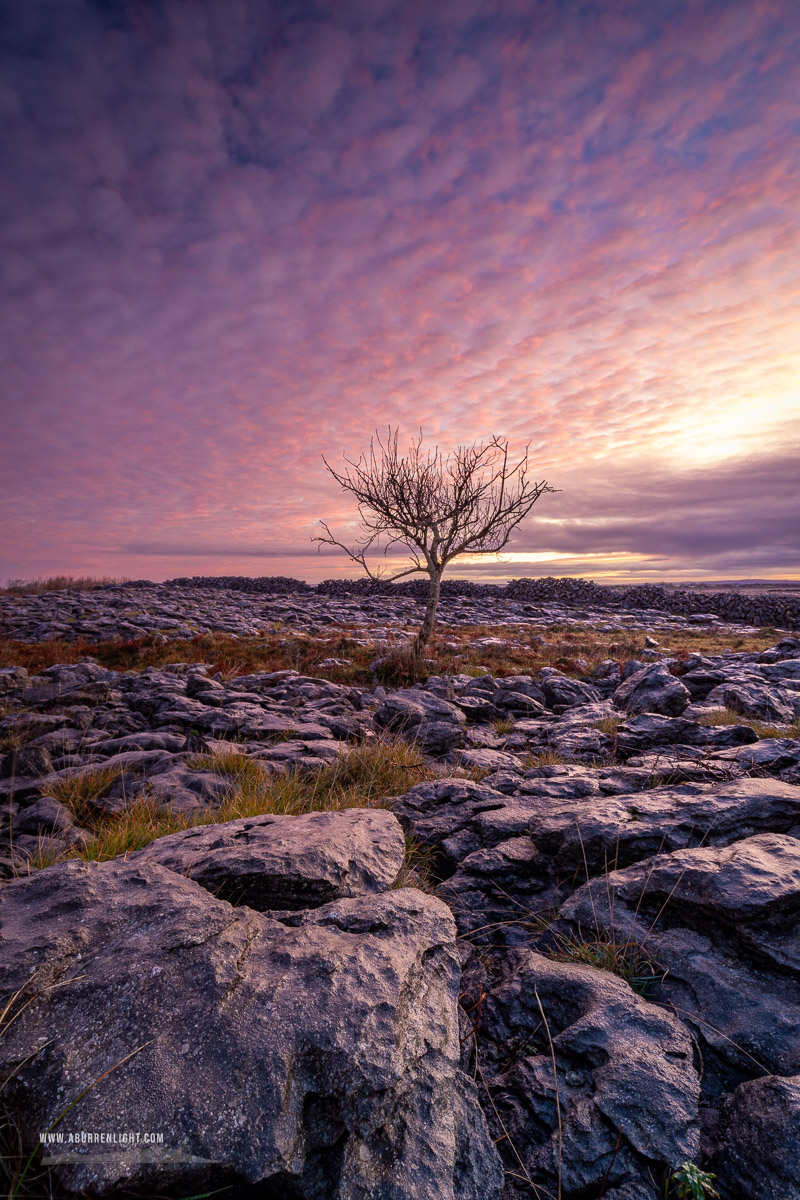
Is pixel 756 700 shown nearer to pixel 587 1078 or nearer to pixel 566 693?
pixel 566 693

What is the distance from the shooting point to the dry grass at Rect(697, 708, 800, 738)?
297 inches

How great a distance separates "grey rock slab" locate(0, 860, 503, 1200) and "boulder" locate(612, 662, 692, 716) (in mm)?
8293

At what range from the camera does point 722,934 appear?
9.52ft

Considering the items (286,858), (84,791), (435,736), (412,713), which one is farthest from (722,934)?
(84,791)

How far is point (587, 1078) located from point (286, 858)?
1.78 metres

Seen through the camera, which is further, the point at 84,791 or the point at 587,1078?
the point at 84,791

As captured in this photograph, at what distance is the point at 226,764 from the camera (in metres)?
6.34

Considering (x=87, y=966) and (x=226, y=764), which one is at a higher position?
(x=87, y=966)

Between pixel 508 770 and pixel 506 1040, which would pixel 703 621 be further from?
pixel 506 1040

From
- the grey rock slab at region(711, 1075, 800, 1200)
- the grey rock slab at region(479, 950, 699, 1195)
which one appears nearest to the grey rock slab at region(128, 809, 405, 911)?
the grey rock slab at region(479, 950, 699, 1195)

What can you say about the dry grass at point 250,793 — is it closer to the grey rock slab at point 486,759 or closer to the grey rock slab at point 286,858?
the grey rock slab at point 486,759

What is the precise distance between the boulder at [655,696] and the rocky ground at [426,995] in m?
4.13

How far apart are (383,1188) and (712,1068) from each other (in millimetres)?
1628

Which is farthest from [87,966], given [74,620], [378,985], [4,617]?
[4,617]
